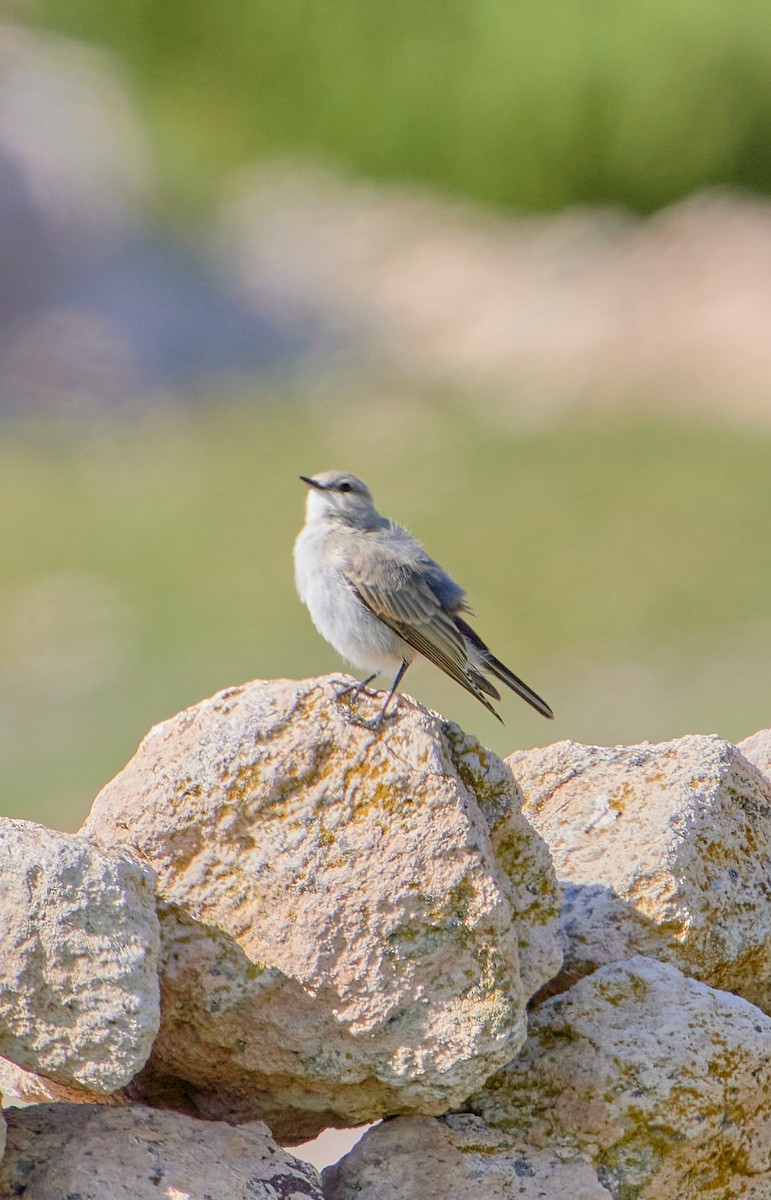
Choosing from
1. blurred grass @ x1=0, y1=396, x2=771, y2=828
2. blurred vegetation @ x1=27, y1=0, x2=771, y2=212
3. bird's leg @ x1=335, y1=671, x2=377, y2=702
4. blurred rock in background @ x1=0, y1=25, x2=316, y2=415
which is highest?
blurred vegetation @ x1=27, y1=0, x2=771, y2=212

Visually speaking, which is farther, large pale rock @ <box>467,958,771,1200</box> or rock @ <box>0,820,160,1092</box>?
large pale rock @ <box>467,958,771,1200</box>

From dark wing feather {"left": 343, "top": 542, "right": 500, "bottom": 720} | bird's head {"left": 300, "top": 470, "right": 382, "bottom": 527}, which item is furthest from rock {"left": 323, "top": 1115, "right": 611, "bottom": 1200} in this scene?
bird's head {"left": 300, "top": 470, "right": 382, "bottom": 527}

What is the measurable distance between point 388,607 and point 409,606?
9 cm

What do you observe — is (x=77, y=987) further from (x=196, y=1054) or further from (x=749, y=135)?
(x=749, y=135)

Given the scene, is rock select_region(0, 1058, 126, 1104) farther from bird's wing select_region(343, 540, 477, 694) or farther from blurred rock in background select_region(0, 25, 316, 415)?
blurred rock in background select_region(0, 25, 316, 415)

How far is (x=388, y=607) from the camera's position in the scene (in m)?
6.72

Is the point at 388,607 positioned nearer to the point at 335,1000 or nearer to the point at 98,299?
the point at 335,1000

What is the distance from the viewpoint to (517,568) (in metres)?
23.5

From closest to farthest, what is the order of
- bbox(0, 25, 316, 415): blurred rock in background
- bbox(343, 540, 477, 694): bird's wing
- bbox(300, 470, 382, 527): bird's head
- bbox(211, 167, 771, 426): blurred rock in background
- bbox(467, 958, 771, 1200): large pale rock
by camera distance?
bbox(467, 958, 771, 1200): large pale rock → bbox(343, 540, 477, 694): bird's wing → bbox(300, 470, 382, 527): bird's head → bbox(211, 167, 771, 426): blurred rock in background → bbox(0, 25, 316, 415): blurred rock in background

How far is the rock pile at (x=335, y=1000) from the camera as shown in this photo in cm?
455

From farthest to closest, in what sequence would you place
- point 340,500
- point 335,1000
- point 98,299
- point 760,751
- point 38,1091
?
1. point 98,299
2. point 340,500
3. point 760,751
4. point 38,1091
5. point 335,1000

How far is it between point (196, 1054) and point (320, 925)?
0.67 metres

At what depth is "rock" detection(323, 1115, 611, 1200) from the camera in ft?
16.4

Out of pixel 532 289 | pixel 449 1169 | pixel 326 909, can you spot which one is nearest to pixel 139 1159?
pixel 326 909
